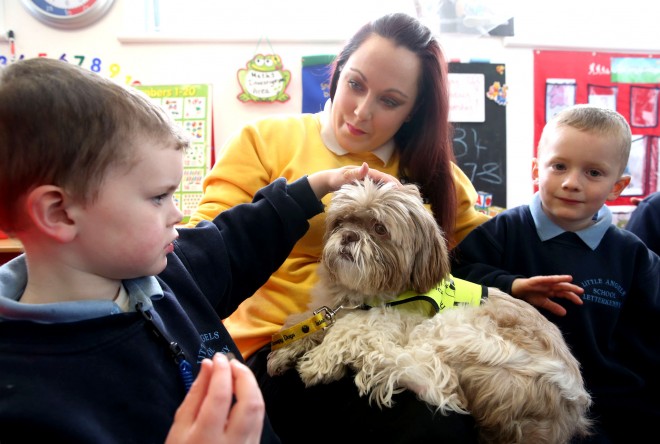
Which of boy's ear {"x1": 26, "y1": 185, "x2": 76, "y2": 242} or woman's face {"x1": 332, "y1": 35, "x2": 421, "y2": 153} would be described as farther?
woman's face {"x1": 332, "y1": 35, "x2": 421, "y2": 153}

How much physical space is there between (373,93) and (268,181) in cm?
50

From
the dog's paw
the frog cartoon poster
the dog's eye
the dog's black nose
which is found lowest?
the dog's paw

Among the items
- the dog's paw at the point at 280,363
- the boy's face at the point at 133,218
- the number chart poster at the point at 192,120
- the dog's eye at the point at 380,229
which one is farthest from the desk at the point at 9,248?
the dog's eye at the point at 380,229

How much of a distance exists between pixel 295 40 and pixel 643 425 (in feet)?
8.30

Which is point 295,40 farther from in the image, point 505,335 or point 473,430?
point 473,430

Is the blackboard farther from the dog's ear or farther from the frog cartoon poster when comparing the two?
the dog's ear

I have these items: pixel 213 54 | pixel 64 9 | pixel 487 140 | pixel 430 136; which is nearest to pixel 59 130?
pixel 430 136

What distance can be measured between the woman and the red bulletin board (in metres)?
1.44

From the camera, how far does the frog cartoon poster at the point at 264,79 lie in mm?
2605

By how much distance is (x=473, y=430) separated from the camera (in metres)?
1.14

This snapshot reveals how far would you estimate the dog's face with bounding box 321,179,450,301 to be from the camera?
1.28 meters

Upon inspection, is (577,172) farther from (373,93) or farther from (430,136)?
(373,93)

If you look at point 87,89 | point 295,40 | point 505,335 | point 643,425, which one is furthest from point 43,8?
point 643,425

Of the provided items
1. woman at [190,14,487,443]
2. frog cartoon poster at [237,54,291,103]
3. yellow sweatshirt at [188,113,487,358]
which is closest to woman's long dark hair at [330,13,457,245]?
woman at [190,14,487,443]
